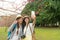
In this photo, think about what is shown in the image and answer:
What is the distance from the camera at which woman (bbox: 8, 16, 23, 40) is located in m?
3.92

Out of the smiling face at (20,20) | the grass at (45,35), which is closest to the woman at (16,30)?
the smiling face at (20,20)

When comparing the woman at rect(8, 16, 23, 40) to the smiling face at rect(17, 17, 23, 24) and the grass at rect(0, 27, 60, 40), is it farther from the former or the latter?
the grass at rect(0, 27, 60, 40)

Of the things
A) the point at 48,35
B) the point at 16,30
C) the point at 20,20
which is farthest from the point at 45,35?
the point at 16,30

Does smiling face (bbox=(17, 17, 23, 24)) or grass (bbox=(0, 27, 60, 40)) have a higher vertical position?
smiling face (bbox=(17, 17, 23, 24))

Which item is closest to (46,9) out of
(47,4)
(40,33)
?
(47,4)

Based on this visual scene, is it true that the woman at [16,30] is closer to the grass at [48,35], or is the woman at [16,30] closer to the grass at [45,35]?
the grass at [45,35]

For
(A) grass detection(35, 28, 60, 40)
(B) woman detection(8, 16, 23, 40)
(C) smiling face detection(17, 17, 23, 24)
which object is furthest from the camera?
(A) grass detection(35, 28, 60, 40)

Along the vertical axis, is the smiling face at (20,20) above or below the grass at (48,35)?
above

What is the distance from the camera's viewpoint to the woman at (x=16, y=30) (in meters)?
3.92

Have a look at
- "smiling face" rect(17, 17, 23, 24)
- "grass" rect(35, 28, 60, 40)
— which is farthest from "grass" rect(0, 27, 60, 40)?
"smiling face" rect(17, 17, 23, 24)

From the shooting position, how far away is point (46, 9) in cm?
1295

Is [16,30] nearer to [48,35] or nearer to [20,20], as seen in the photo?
[20,20]

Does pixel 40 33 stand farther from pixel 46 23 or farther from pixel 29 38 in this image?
pixel 29 38

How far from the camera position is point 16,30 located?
3990 millimetres
